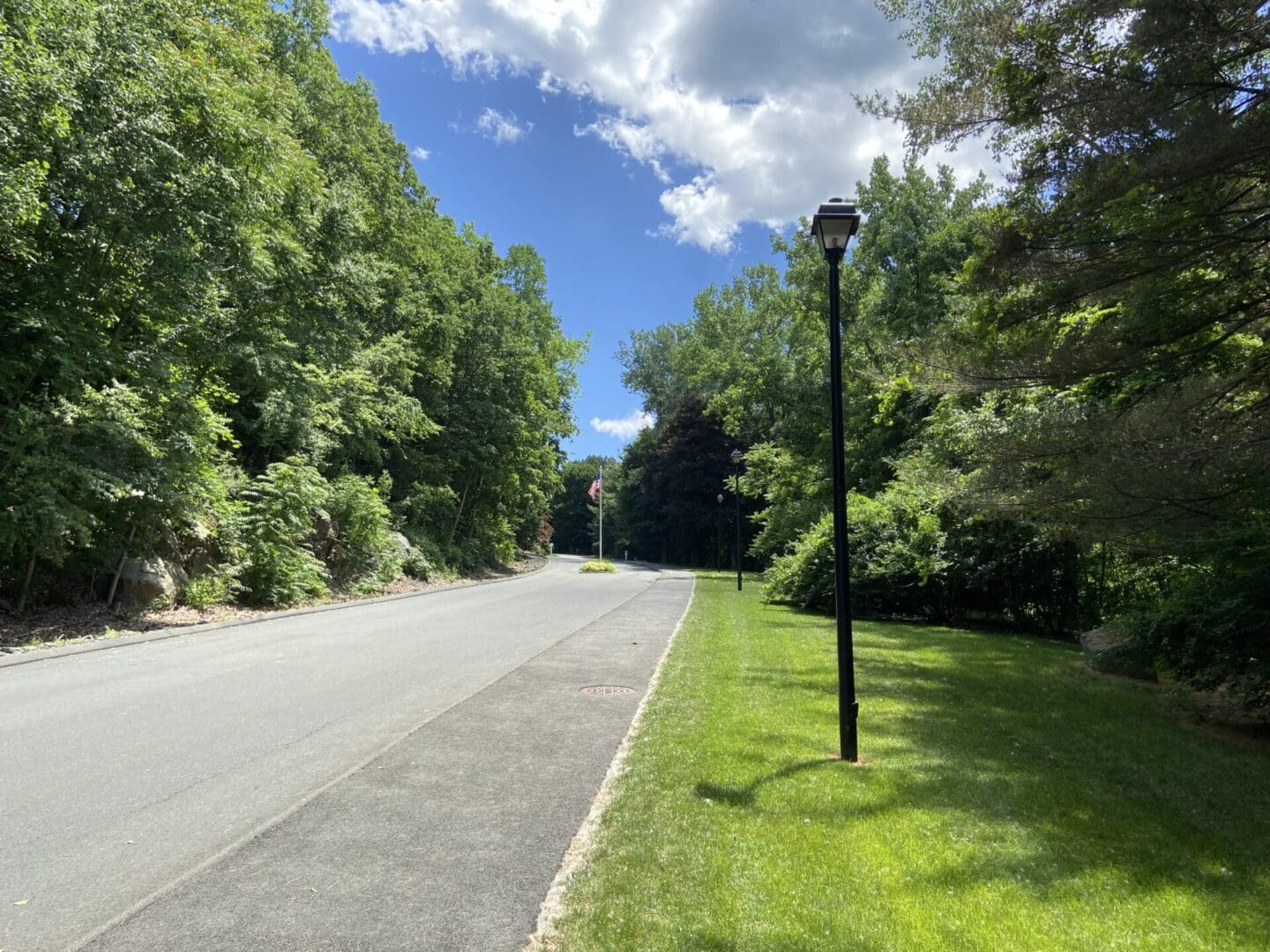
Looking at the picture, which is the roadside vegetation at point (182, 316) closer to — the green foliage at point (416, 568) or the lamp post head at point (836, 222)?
the green foliage at point (416, 568)

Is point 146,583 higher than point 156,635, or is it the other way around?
point 146,583

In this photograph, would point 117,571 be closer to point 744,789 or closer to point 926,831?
point 744,789

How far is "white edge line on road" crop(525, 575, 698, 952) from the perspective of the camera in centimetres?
295

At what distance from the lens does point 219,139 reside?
12.3m

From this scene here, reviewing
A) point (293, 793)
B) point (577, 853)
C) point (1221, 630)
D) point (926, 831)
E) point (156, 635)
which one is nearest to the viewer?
point (577, 853)

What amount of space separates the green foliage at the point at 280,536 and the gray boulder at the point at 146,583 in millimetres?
1863

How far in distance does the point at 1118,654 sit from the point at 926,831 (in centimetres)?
684

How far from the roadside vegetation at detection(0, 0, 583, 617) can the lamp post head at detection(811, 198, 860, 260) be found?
32.2ft

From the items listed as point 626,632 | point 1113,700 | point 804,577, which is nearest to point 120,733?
point 626,632

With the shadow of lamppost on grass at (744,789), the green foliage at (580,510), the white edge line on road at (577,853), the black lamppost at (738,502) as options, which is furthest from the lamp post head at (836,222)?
the green foliage at (580,510)

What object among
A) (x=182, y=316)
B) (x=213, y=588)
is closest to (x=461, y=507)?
(x=213, y=588)

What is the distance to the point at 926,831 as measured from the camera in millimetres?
4043

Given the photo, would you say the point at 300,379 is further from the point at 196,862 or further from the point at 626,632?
the point at 196,862

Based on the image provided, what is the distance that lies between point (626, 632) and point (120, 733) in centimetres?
800
